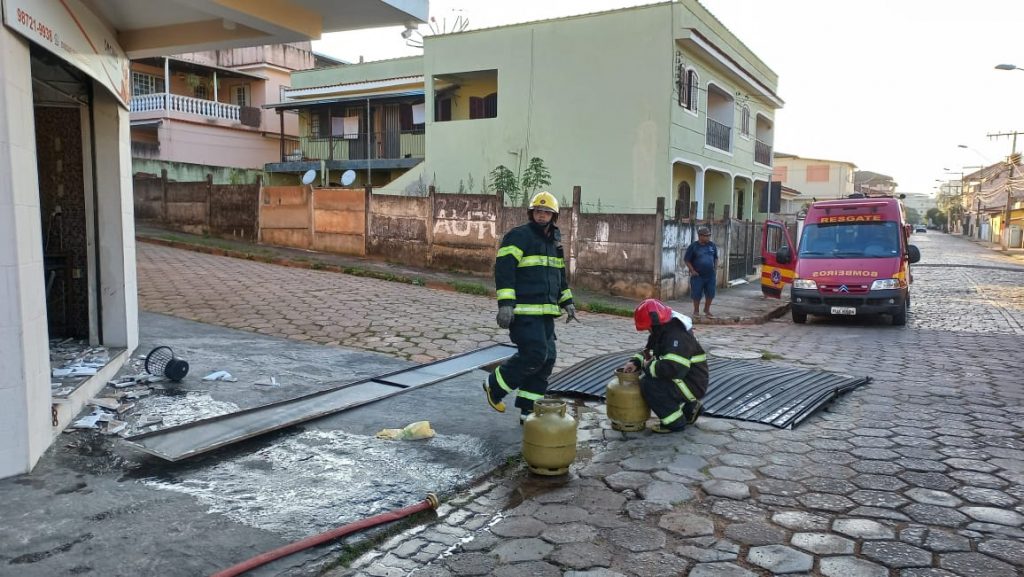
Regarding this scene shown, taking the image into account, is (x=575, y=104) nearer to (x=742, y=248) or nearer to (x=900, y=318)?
(x=742, y=248)

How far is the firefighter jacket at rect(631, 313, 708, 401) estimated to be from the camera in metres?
5.02

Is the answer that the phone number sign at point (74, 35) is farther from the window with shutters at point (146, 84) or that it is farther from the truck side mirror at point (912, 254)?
the window with shutters at point (146, 84)

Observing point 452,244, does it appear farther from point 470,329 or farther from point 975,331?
point 975,331

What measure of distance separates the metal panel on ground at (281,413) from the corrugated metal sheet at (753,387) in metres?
1.22

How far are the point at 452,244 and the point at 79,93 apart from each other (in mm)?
9381

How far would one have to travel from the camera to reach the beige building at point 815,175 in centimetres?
5672

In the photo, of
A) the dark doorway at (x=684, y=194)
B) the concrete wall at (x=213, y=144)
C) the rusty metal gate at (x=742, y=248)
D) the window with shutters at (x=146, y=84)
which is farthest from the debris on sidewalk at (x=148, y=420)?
the window with shutters at (x=146, y=84)

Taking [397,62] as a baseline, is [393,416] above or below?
below

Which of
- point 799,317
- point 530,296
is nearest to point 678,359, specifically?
point 530,296

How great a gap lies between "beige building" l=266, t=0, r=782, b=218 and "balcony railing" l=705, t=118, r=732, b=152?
7cm

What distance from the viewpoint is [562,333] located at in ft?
32.9

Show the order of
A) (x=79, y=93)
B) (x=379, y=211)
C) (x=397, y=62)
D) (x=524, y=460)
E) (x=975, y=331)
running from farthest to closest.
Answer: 1. (x=397, y=62)
2. (x=379, y=211)
3. (x=975, y=331)
4. (x=79, y=93)
5. (x=524, y=460)

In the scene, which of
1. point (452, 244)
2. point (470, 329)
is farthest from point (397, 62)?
point (470, 329)

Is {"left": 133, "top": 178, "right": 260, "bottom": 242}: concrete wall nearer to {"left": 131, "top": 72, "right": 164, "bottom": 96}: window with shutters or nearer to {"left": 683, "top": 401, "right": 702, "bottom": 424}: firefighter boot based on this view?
{"left": 131, "top": 72, "right": 164, "bottom": 96}: window with shutters
